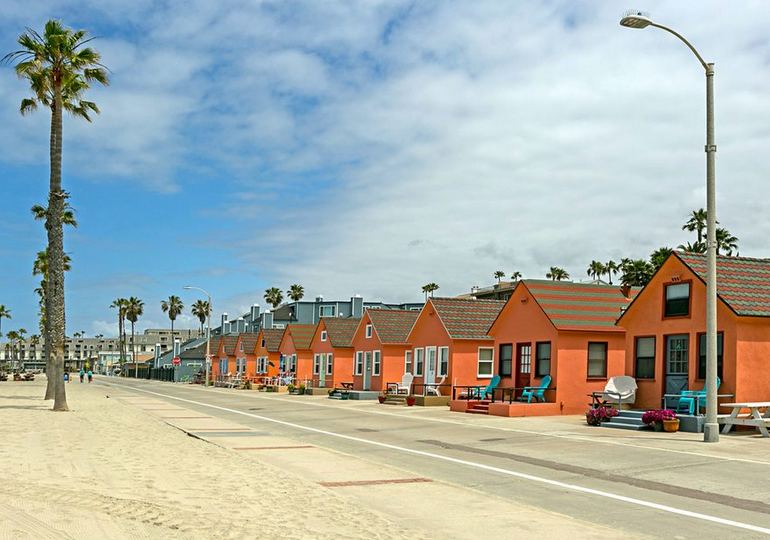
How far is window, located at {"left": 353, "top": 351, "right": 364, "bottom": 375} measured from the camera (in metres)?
54.3

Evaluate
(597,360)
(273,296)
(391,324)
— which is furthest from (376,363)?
(273,296)

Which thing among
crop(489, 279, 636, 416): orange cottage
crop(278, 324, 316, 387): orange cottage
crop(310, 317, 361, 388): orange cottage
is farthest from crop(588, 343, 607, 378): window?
crop(278, 324, 316, 387): orange cottage

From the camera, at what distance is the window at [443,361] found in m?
42.0

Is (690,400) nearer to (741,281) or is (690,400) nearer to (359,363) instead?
(741,281)

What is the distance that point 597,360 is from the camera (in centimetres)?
3350

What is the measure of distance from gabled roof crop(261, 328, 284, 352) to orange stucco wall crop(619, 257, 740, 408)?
49.6 metres

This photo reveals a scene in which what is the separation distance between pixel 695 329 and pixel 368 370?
2913 centimetres

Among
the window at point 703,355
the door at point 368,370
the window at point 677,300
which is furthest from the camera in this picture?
the door at point 368,370

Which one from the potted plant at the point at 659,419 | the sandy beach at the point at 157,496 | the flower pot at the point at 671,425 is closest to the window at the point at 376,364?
the potted plant at the point at 659,419

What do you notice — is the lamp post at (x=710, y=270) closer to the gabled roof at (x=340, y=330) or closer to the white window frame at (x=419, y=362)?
the white window frame at (x=419, y=362)

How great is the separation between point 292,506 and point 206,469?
13.4ft

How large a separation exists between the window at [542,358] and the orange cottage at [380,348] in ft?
47.9

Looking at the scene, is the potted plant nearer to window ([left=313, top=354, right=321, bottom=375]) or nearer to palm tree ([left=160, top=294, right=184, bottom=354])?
window ([left=313, top=354, right=321, bottom=375])

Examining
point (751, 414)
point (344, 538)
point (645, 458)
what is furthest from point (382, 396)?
point (344, 538)
